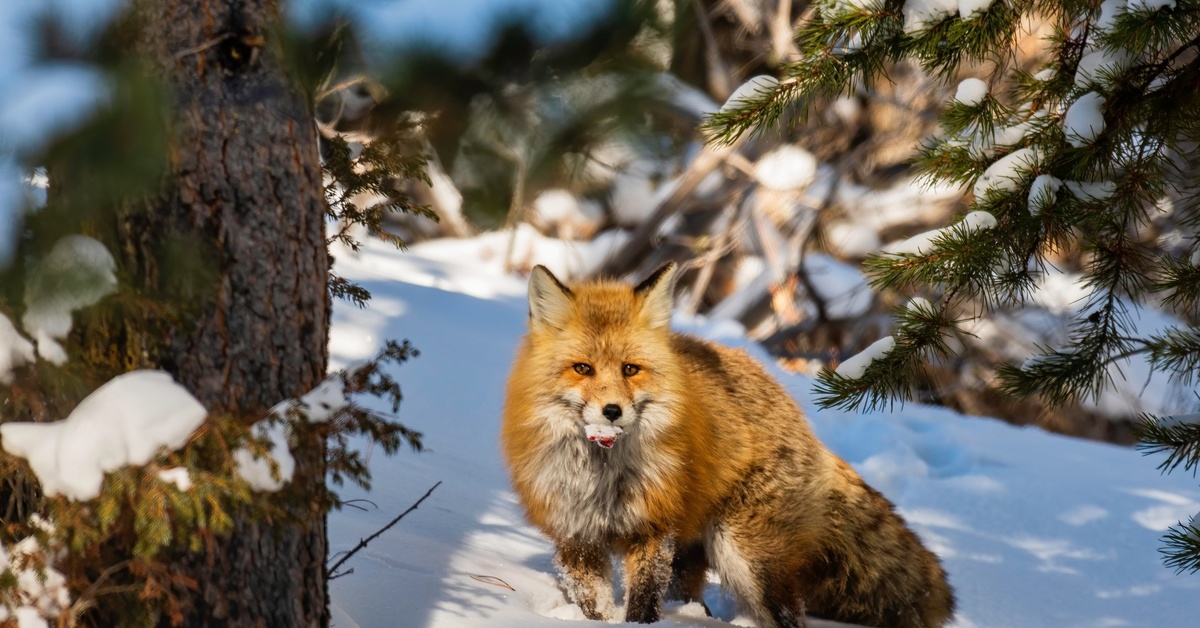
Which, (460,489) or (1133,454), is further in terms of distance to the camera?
(1133,454)

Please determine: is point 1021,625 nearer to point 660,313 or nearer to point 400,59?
point 660,313

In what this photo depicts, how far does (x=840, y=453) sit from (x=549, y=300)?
362 centimetres

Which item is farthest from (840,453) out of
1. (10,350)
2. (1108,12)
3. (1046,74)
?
(10,350)

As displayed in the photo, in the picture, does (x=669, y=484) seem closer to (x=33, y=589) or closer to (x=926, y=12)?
(x=926, y=12)

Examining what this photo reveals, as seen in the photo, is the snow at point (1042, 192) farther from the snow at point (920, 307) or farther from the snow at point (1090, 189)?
the snow at point (920, 307)

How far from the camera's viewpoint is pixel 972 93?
321cm

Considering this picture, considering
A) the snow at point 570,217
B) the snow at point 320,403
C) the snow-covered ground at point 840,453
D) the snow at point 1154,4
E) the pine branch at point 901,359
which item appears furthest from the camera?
the snow at point 570,217

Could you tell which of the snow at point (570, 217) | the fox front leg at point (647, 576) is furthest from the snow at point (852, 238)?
the fox front leg at point (647, 576)

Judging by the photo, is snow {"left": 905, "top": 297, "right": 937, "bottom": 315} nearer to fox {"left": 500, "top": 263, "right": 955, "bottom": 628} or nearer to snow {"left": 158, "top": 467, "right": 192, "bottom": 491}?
fox {"left": 500, "top": 263, "right": 955, "bottom": 628}

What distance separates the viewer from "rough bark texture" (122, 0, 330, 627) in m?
2.26

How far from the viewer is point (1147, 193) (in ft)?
10.00

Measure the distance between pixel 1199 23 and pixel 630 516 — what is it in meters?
2.49

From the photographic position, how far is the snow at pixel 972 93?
10.5 feet

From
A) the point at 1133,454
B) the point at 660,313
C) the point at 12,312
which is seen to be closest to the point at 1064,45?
the point at 660,313
